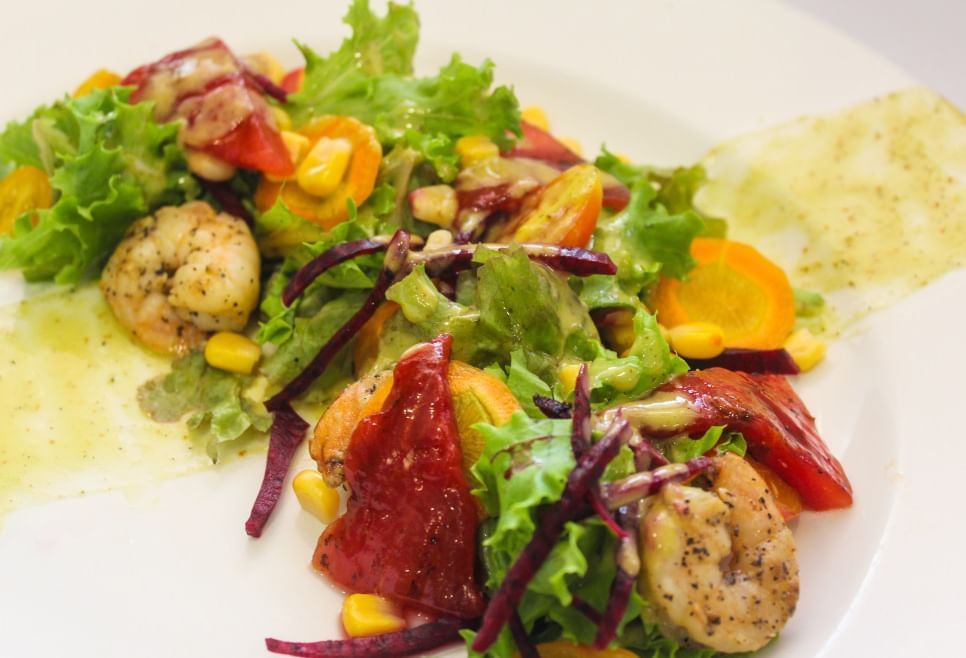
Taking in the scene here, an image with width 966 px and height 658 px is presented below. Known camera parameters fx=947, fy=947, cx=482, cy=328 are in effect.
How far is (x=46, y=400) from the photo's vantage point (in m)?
3.84

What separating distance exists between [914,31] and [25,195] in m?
4.63

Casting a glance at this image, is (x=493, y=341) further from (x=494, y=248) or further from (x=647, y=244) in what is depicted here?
(x=647, y=244)

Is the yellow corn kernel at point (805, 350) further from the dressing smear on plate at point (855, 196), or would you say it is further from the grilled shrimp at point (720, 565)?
the grilled shrimp at point (720, 565)

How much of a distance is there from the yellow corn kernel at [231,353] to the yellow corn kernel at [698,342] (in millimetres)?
1750

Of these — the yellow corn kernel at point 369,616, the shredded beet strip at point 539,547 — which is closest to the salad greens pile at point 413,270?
the shredded beet strip at point 539,547

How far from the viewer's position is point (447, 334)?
329 cm

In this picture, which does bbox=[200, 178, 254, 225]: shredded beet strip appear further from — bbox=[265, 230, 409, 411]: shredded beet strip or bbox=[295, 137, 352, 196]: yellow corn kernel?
bbox=[265, 230, 409, 411]: shredded beet strip

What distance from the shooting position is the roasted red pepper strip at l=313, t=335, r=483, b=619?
9.87 ft

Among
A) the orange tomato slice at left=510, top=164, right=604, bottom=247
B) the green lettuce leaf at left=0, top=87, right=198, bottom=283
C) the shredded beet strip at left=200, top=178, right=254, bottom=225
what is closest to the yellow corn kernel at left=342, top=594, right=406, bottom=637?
the orange tomato slice at left=510, top=164, right=604, bottom=247

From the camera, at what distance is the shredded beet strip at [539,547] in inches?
103

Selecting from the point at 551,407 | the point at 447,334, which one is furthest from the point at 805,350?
the point at 447,334

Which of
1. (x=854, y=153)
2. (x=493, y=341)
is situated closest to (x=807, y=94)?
(x=854, y=153)

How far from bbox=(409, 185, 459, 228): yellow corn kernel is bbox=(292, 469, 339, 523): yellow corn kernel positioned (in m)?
1.17

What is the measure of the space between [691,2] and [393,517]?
11.9 ft
